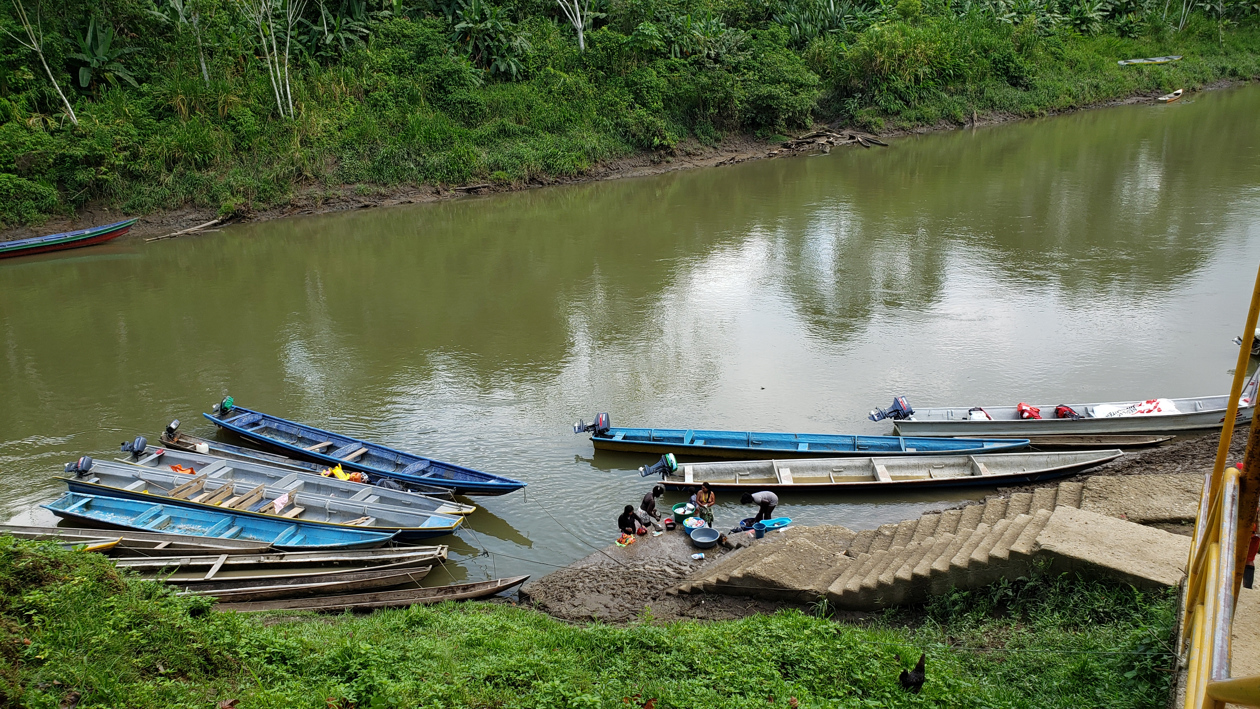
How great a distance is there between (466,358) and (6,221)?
771 inches

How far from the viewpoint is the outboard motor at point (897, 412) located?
1255 centimetres

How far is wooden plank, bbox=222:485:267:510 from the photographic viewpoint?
35.5 feet

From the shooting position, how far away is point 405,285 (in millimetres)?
21531

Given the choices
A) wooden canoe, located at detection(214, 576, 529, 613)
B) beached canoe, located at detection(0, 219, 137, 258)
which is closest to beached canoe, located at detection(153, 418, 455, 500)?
wooden canoe, located at detection(214, 576, 529, 613)

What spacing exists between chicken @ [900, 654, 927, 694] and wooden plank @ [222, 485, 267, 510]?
28.6 ft

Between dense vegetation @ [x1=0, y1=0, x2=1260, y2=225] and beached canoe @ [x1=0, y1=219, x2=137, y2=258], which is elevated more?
dense vegetation @ [x1=0, y1=0, x2=1260, y2=225]

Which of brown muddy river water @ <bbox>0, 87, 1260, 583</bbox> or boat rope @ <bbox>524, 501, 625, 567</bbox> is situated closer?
boat rope @ <bbox>524, 501, 625, 567</bbox>

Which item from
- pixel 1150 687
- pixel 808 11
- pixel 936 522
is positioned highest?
pixel 808 11

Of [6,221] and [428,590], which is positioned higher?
[6,221]

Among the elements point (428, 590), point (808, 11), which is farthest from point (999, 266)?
point (808, 11)

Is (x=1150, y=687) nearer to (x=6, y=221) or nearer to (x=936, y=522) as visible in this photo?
(x=936, y=522)

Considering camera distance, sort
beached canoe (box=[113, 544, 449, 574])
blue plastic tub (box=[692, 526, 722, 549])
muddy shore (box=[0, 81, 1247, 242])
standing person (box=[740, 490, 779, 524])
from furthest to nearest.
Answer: muddy shore (box=[0, 81, 1247, 242]), standing person (box=[740, 490, 779, 524]), blue plastic tub (box=[692, 526, 722, 549]), beached canoe (box=[113, 544, 449, 574])

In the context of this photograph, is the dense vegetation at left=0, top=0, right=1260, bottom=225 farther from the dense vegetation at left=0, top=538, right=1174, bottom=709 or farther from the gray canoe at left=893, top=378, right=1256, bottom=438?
the dense vegetation at left=0, top=538, right=1174, bottom=709

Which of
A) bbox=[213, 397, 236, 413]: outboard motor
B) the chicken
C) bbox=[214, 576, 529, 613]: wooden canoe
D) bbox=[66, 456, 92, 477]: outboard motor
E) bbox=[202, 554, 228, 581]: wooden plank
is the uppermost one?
the chicken
